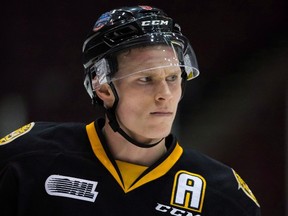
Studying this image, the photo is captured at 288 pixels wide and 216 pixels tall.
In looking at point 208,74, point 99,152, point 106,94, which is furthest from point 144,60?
point 208,74

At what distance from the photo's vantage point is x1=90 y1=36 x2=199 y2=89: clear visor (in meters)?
1.49

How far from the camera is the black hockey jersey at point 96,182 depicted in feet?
4.92

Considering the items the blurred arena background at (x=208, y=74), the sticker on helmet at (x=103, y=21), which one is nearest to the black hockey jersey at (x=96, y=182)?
the sticker on helmet at (x=103, y=21)

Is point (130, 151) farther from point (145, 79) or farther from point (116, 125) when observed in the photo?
point (145, 79)

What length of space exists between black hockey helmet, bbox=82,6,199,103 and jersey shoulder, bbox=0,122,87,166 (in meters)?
0.13

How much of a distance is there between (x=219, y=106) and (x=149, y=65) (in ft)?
3.82

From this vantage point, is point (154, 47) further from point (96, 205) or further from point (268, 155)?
point (268, 155)

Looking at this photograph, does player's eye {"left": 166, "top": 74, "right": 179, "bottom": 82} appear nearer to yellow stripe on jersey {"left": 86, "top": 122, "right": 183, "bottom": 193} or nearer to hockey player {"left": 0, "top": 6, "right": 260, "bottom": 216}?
hockey player {"left": 0, "top": 6, "right": 260, "bottom": 216}

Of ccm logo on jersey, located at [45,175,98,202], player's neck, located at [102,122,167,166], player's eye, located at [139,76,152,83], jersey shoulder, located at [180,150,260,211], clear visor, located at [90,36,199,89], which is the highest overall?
clear visor, located at [90,36,199,89]

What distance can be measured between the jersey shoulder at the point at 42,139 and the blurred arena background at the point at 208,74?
2.97 ft

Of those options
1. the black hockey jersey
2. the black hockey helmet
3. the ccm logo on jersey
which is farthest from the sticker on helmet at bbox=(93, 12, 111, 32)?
the ccm logo on jersey

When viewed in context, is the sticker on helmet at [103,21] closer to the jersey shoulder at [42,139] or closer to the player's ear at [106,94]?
the player's ear at [106,94]

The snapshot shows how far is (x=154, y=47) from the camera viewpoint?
1516 millimetres

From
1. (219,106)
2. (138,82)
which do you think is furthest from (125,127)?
(219,106)
